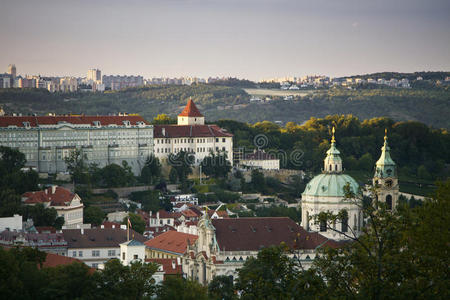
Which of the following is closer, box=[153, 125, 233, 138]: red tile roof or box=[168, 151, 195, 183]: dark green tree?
box=[168, 151, 195, 183]: dark green tree

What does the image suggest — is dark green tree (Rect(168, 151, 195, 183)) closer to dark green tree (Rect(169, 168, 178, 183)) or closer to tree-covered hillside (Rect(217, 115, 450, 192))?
dark green tree (Rect(169, 168, 178, 183))

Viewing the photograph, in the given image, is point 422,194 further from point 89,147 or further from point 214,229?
point 214,229

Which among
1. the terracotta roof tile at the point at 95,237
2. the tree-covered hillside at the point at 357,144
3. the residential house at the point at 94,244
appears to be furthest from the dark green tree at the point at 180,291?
the tree-covered hillside at the point at 357,144

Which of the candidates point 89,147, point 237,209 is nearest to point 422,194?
point 237,209

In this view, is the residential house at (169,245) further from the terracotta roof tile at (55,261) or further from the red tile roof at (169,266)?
the terracotta roof tile at (55,261)

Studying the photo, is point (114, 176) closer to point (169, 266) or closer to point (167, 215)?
point (167, 215)

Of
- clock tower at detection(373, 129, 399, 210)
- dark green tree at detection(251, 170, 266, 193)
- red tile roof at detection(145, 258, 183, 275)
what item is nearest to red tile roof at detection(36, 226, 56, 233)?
red tile roof at detection(145, 258, 183, 275)
